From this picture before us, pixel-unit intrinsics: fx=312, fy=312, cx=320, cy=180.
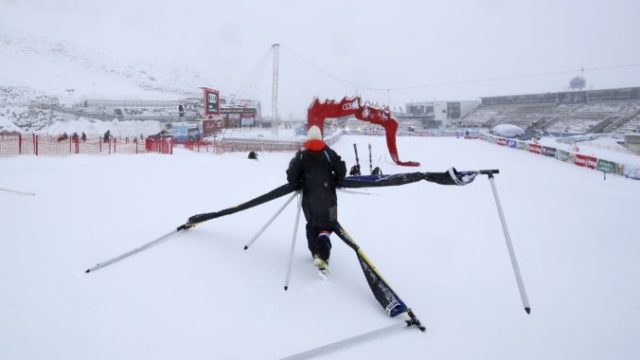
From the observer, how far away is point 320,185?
375cm

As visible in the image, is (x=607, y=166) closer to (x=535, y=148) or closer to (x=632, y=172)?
(x=632, y=172)

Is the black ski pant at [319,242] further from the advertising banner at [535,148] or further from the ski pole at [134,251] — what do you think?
the advertising banner at [535,148]

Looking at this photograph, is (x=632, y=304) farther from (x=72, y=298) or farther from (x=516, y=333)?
(x=72, y=298)

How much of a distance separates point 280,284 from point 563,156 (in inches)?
930

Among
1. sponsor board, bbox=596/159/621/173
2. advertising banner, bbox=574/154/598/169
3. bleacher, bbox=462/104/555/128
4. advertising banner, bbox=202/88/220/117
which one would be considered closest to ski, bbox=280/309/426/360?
sponsor board, bbox=596/159/621/173

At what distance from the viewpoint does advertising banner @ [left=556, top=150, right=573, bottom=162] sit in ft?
64.3

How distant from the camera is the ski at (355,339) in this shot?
2498 millimetres

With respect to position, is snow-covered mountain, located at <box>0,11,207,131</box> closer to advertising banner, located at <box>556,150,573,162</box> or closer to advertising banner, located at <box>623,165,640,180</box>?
advertising banner, located at <box>556,150,573,162</box>

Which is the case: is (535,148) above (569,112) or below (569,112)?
below

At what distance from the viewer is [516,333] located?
298 cm

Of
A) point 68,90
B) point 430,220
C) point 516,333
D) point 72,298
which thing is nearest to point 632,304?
point 516,333

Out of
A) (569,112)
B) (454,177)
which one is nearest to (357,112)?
(454,177)

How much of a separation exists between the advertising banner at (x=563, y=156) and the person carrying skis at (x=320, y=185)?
864 inches

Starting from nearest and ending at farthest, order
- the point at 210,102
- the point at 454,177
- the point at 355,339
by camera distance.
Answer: the point at 355,339 → the point at 454,177 → the point at 210,102
